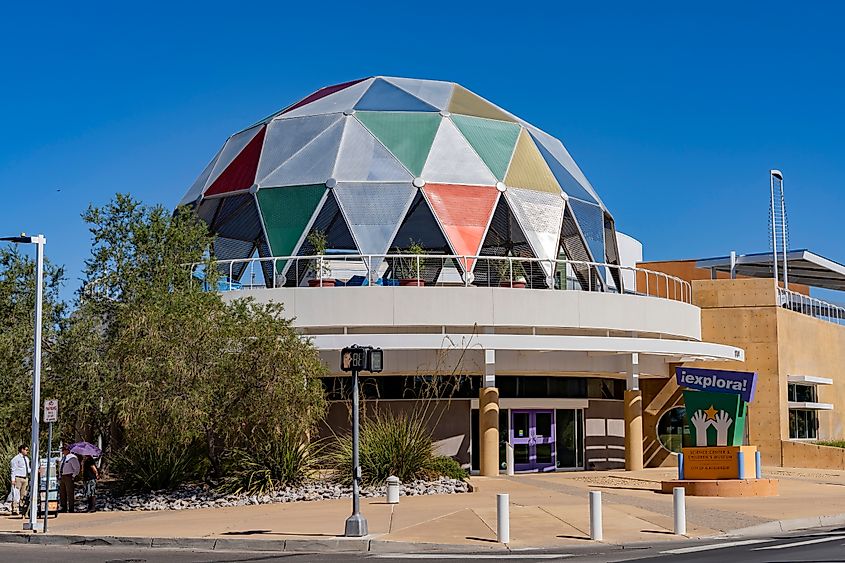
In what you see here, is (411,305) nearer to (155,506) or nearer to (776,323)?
(155,506)

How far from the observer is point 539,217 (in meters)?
34.7

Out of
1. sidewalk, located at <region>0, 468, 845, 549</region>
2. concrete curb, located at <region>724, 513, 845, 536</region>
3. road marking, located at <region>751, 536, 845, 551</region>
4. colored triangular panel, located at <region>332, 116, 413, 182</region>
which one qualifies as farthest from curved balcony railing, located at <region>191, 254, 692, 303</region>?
road marking, located at <region>751, 536, 845, 551</region>

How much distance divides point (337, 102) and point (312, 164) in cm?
391

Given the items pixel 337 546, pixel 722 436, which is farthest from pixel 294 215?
pixel 337 546

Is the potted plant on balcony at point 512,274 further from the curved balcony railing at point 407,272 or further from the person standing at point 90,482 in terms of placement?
the person standing at point 90,482

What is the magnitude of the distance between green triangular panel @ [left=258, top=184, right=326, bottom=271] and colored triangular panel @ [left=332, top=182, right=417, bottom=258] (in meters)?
0.86

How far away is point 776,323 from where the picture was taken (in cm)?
3725

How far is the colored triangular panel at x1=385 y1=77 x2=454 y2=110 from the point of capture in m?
37.3

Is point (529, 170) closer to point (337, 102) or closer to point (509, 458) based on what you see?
point (337, 102)

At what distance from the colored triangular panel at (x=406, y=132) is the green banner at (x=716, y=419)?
41.5ft

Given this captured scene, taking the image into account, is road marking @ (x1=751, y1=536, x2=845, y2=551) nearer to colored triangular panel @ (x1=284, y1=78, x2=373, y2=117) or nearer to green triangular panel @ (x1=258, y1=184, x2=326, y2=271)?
green triangular panel @ (x1=258, y1=184, x2=326, y2=271)

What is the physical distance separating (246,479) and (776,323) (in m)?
21.0

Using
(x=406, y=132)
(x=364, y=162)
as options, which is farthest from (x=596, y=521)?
(x=406, y=132)

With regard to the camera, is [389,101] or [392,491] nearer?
[392,491]
